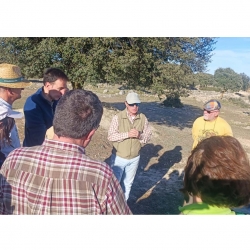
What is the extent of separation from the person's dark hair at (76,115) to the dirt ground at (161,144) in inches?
84.9

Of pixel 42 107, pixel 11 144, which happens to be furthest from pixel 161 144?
pixel 11 144

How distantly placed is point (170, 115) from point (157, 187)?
484cm

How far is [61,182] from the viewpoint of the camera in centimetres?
107

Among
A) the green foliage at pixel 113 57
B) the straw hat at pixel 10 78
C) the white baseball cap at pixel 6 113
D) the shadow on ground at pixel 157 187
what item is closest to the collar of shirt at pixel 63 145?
the white baseball cap at pixel 6 113

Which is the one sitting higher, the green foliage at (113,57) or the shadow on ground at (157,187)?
the green foliage at (113,57)

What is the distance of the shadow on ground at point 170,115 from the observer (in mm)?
7337

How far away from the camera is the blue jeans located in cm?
286

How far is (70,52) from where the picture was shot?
3.77m

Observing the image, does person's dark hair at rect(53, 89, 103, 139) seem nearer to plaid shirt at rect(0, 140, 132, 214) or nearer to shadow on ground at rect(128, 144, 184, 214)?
plaid shirt at rect(0, 140, 132, 214)

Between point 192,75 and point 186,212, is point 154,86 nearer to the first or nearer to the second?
point 192,75

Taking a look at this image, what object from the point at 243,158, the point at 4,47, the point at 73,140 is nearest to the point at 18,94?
the point at 73,140

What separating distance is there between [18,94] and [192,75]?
353 cm

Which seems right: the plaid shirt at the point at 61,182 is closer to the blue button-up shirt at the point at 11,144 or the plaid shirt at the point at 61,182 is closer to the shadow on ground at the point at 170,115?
the blue button-up shirt at the point at 11,144

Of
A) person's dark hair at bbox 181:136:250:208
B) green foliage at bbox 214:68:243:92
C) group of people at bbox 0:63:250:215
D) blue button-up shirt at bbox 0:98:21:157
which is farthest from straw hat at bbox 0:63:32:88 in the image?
green foliage at bbox 214:68:243:92
